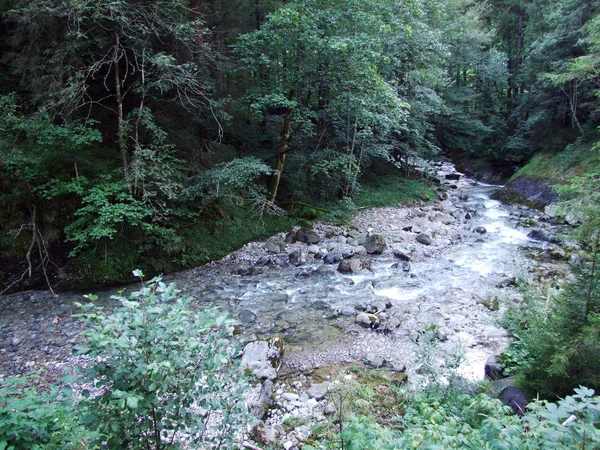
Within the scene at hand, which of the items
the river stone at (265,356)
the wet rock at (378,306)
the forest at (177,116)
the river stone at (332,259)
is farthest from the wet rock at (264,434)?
the river stone at (332,259)

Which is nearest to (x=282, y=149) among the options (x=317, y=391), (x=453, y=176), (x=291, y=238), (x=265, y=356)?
(x=291, y=238)

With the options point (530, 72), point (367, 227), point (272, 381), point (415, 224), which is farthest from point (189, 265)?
point (530, 72)

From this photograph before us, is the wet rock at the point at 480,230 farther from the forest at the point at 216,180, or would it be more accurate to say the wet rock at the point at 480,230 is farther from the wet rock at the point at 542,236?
the forest at the point at 216,180

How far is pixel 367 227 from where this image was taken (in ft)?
44.9

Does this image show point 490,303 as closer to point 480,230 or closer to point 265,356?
point 265,356

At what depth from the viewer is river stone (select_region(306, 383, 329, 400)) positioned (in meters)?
5.23

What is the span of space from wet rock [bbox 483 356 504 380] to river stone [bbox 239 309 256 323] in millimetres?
4452

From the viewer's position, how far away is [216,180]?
9.65 meters

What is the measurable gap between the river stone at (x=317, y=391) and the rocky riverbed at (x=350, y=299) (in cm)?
2

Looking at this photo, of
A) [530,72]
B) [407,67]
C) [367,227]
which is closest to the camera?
[367,227]

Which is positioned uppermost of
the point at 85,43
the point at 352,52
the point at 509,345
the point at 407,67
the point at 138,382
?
the point at 407,67

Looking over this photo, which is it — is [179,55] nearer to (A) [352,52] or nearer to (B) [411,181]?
(A) [352,52]

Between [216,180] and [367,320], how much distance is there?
5.41m

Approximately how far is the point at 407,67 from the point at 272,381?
15.4 m
